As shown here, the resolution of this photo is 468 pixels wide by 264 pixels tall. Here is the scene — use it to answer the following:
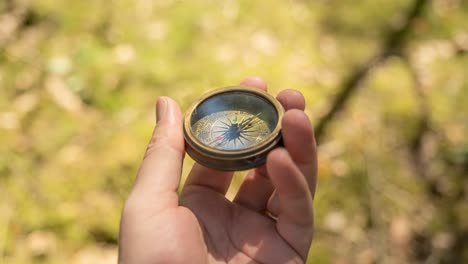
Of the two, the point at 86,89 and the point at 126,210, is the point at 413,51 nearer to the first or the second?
the point at 86,89

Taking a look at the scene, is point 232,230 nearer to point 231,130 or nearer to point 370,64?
point 231,130

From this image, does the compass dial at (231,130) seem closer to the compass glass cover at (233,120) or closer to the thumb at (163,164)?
the compass glass cover at (233,120)

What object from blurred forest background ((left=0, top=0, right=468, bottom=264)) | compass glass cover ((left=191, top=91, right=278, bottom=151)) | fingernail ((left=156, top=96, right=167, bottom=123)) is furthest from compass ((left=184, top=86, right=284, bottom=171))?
blurred forest background ((left=0, top=0, right=468, bottom=264))

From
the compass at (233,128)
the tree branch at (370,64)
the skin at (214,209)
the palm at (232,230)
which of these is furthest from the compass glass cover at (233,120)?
the tree branch at (370,64)

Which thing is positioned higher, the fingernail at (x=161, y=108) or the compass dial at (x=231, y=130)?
the fingernail at (x=161, y=108)

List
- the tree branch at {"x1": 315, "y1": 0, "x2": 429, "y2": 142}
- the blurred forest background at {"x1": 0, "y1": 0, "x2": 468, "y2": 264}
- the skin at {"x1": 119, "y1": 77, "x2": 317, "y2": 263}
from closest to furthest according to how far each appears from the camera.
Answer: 1. the skin at {"x1": 119, "y1": 77, "x2": 317, "y2": 263}
2. the blurred forest background at {"x1": 0, "y1": 0, "x2": 468, "y2": 264}
3. the tree branch at {"x1": 315, "y1": 0, "x2": 429, "y2": 142}

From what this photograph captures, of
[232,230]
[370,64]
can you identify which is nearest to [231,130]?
[232,230]

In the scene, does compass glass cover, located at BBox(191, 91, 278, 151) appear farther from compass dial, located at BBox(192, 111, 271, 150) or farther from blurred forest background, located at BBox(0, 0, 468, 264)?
blurred forest background, located at BBox(0, 0, 468, 264)
